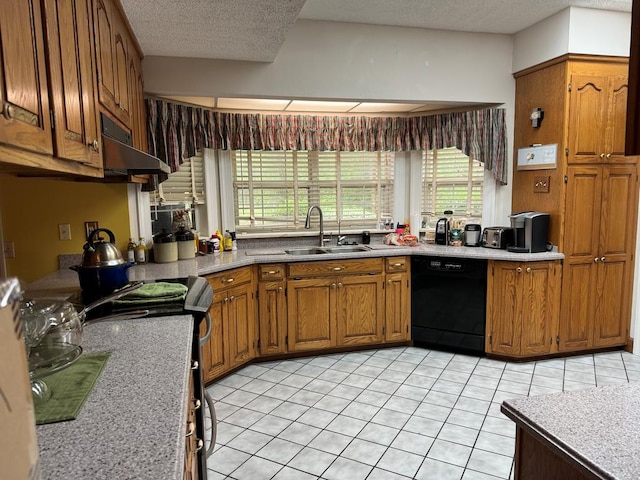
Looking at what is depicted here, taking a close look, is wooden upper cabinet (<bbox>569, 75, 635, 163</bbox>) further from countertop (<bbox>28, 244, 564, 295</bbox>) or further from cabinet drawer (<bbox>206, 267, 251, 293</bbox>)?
cabinet drawer (<bbox>206, 267, 251, 293</bbox>)

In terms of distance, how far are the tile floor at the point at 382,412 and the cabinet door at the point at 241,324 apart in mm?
155

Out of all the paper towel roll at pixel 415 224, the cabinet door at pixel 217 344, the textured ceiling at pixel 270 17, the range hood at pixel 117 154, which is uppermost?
the textured ceiling at pixel 270 17

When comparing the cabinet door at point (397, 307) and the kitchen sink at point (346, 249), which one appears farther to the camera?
the kitchen sink at point (346, 249)

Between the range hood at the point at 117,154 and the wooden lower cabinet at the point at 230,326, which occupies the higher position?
the range hood at the point at 117,154

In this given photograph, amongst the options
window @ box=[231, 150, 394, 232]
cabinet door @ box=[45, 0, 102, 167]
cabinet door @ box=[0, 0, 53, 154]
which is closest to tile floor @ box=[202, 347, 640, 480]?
window @ box=[231, 150, 394, 232]

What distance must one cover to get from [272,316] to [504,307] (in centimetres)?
188

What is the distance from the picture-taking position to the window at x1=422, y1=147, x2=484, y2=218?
4.05 m

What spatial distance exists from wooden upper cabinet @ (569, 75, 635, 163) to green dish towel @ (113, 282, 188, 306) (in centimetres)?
307

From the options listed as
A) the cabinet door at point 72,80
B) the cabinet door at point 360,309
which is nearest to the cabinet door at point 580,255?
the cabinet door at point 360,309

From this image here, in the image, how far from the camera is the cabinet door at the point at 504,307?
3.37 meters

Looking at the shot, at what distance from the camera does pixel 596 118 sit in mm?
3334

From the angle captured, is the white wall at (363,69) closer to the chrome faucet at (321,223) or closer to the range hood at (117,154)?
the chrome faucet at (321,223)

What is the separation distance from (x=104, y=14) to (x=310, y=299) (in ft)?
7.75

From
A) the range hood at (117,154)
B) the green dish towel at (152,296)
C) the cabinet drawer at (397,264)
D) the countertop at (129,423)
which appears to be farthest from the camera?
the cabinet drawer at (397,264)
